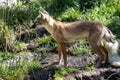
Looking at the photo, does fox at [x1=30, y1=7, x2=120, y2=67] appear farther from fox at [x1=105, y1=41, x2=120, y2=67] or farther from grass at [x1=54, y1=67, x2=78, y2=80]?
grass at [x1=54, y1=67, x2=78, y2=80]

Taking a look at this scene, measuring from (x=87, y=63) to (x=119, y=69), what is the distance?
2.10 ft

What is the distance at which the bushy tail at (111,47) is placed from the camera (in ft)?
26.1

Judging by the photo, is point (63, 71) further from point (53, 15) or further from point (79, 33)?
point (53, 15)

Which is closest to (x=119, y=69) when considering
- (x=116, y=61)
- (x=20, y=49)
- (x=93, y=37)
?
(x=116, y=61)

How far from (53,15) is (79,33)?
81.4 inches

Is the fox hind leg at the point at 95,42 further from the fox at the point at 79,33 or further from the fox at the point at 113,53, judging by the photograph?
the fox at the point at 113,53

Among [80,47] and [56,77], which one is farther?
[80,47]

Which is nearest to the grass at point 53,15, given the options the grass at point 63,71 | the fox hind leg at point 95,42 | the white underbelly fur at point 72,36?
the grass at point 63,71

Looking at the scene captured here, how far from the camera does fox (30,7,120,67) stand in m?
7.81

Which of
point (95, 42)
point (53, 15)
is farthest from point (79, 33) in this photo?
→ point (53, 15)

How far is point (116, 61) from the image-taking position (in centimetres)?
802

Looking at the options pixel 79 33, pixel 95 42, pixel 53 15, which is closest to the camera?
pixel 95 42

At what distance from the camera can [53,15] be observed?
9.95 metres

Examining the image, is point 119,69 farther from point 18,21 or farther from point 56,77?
point 18,21
